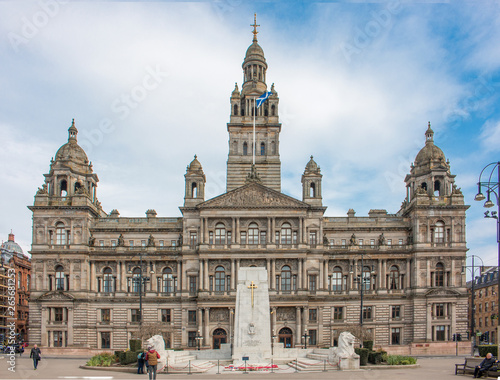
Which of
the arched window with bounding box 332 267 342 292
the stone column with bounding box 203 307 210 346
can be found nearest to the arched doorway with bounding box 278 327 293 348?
the arched window with bounding box 332 267 342 292

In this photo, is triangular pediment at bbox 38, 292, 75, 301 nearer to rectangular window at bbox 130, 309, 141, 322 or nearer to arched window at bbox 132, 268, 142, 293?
rectangular window at bbox 130, 309, 141, 322

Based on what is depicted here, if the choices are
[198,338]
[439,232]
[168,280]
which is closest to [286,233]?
[168,280]

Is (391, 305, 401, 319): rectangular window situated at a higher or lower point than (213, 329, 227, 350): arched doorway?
higher

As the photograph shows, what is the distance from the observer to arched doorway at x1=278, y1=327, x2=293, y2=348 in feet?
225

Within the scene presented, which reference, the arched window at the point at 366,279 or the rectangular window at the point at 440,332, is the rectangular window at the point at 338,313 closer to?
the arched window at the point at 366,279

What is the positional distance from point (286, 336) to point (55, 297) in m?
28.7

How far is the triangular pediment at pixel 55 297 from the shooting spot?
69.7 m

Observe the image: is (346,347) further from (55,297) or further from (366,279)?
(55,297)

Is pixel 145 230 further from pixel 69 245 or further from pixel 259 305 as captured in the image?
pixel 259 305

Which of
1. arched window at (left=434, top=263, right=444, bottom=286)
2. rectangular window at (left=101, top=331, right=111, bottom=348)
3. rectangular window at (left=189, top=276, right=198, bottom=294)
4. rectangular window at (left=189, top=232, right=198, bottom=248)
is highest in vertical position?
rectangular window at (left=189, top=232, right=198, bottom=248)

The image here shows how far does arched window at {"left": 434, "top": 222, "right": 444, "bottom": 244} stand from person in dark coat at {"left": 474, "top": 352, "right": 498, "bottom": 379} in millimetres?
40577

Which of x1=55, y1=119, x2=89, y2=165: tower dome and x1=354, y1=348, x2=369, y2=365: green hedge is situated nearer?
x1=354, y1=348, x2=369, y2=365: green hedge

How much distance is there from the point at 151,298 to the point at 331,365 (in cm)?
3471

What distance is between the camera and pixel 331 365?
138 feet
